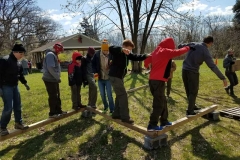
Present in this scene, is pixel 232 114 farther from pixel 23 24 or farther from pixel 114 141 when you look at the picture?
pixel 23 24

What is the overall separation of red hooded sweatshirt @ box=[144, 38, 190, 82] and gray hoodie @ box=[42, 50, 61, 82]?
2.40 metres

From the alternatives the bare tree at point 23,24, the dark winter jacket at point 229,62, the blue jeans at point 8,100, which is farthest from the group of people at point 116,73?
the bare tree at point 23,24

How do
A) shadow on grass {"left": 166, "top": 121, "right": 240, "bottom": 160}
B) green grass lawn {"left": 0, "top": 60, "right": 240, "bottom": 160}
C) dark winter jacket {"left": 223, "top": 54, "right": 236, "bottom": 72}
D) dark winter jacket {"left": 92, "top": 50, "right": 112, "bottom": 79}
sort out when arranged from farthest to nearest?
dark winter jacket {"left": 223, "top": 54, "right": 236, "bottom": 72}, dark winter jacket {"left": 92, "top": 50, "right": 112, "bottom": 79}, green grass lawn {"left": 0, "top": 60, "right": 240, "bottom": 160}, shadow on grass {"left": 166, "top": 121, "right": 240, "bottom": 160}

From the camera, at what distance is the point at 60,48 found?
5.68m

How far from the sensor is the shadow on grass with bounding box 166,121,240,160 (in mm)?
4496

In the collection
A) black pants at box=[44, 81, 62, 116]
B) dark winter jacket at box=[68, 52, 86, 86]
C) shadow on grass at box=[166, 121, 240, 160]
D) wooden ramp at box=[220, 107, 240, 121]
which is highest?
dark winter jacket at box=[68, 52, 86, 86]

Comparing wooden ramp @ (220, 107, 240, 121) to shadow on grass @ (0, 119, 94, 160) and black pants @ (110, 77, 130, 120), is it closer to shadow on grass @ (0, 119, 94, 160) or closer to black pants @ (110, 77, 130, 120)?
black pants @ (110, 77, 130, 120)

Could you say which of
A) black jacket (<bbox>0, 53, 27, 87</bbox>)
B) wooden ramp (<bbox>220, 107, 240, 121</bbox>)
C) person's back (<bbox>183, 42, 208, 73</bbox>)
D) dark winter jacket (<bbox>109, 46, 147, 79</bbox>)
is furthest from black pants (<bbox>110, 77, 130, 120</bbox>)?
wooden ramp (<bbox>220, 107, 240, 121</bbox>)

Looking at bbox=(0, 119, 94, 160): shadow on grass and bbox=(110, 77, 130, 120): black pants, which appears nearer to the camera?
bbox=(0, 119, 94, 160): shadow on grass

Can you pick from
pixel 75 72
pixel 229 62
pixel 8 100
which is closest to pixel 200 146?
pixel 75 72

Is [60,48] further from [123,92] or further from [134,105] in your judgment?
[134,105]

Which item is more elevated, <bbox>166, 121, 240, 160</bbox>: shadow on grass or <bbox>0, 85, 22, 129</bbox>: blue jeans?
<bbox>0, 85, 22, 129</bbox>: blue jeans

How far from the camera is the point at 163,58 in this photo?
4.38m

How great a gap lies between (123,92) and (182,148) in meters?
1.75
